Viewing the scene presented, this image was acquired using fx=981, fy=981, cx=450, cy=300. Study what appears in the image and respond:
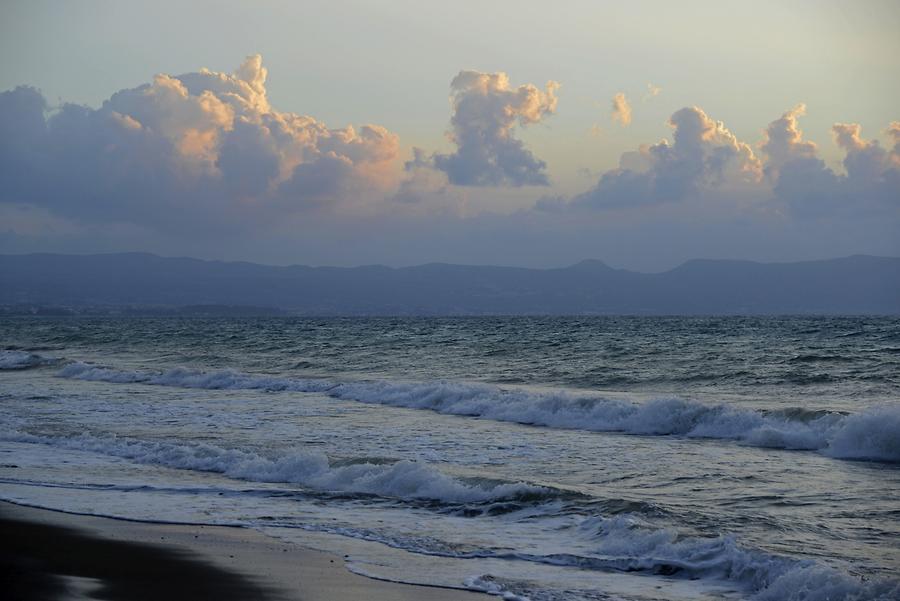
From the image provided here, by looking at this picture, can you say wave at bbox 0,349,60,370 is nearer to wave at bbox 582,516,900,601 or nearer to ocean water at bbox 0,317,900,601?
ocean water at bbox 0,317,900,601

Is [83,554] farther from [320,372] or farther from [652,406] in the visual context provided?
[320,372]

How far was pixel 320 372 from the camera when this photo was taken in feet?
144

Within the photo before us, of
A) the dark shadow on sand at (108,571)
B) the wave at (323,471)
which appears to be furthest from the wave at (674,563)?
the dark shadow on sand at (108,571)

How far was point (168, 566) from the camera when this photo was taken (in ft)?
39.2

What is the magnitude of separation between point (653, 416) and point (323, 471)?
10060 millimetres

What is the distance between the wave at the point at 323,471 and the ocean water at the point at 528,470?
0.05 metres

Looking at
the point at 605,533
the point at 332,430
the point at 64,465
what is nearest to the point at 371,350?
the point at 332,430

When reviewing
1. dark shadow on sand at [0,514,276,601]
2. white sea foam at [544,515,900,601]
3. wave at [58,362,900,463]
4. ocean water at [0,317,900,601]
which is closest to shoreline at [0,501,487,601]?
dark shadow on sand at [0,514,276,601]

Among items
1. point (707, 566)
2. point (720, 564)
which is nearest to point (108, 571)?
point (707, 566)

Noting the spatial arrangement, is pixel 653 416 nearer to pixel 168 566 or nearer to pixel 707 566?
pixel 707 566

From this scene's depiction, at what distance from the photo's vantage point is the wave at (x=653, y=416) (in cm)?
2020

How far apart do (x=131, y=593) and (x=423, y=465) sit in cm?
747

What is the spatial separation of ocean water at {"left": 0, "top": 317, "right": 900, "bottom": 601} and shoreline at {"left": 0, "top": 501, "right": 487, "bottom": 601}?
0.50 m

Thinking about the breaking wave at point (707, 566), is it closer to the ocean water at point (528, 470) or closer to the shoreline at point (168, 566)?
the ocean water at point (528, 470)
